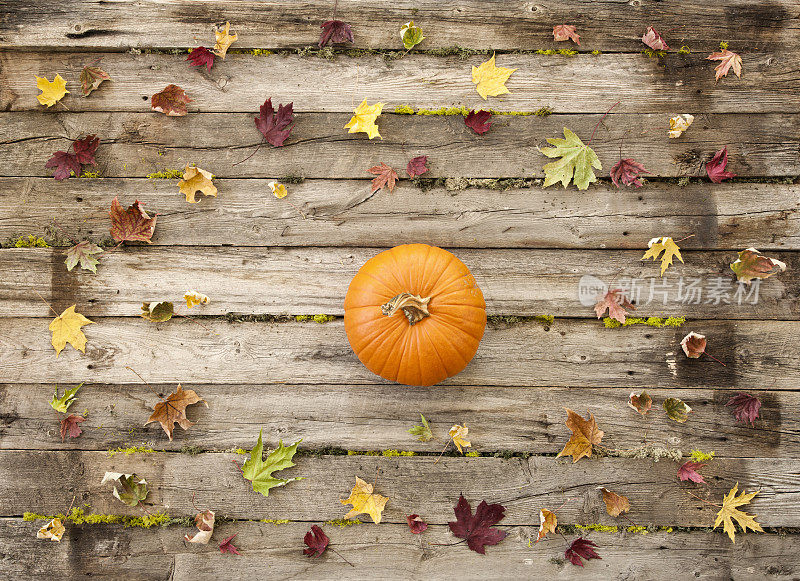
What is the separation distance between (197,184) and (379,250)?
926mm

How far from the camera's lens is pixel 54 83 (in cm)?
Result: 255

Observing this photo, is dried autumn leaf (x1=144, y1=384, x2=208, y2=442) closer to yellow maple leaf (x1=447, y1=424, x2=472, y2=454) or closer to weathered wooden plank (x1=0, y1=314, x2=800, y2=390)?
weathered wooden plank (x1=0, y1=314, x2=800, y2=390)

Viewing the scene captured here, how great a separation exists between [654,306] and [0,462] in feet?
10.6

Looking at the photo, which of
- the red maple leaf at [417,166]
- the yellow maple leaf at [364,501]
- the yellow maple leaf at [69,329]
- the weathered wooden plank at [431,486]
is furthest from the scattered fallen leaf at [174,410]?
the red maple leaf at [417,166]

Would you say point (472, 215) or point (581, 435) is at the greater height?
point (472, 215)

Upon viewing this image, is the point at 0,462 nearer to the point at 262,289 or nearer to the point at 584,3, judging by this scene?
the point at 262,289

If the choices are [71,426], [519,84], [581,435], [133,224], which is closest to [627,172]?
[519,84]

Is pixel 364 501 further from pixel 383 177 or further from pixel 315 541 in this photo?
pixel 383 177

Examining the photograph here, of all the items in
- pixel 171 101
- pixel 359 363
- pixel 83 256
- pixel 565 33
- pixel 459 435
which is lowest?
pixel 459 435

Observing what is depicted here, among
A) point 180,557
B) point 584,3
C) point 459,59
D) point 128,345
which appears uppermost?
point 584,3

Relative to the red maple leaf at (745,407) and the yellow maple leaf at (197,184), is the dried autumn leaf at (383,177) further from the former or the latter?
the red maple leaf at (745,407)

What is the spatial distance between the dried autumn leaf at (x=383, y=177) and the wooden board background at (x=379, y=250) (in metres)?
0.06

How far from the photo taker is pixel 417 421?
2.53m

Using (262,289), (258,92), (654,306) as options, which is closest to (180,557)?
(262,289)
